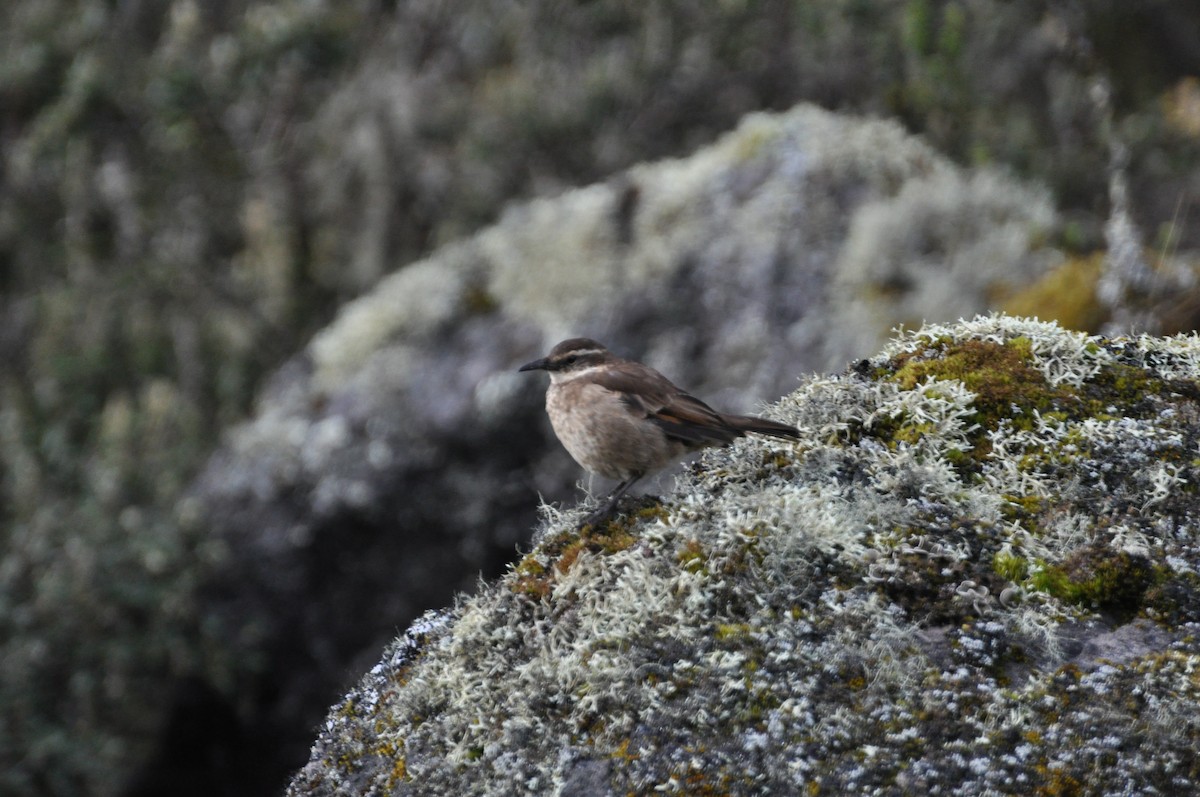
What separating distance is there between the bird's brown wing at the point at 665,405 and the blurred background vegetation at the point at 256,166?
11.6 feet

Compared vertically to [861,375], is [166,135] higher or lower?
higher

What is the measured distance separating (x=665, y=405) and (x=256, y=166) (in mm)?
7623

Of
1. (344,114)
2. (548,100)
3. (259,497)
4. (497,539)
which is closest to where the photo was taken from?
(497,539)

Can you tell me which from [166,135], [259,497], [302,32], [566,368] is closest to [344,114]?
[302,32]

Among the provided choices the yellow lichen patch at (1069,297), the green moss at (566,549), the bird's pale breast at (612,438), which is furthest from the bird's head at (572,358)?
the yellow lichen patch at (1069,297)

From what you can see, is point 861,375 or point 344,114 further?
point 344,114

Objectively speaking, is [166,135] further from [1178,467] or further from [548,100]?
[1178,467]

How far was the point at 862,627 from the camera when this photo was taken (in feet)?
9.91

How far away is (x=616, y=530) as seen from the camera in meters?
3.66

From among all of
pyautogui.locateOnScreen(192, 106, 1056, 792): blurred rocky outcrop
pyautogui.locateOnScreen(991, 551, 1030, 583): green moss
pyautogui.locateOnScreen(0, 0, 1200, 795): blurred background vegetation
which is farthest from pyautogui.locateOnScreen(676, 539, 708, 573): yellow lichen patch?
pyautogui.locateOnScreen(0, 0, 1200, 795): blurred background vegetation

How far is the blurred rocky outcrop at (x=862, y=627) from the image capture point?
9.05 ft

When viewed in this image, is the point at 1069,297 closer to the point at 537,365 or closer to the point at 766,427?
the point at 537,365

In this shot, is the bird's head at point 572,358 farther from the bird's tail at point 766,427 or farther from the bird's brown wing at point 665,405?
the bird's tail at point 766,427

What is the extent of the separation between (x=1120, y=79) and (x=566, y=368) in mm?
5542
